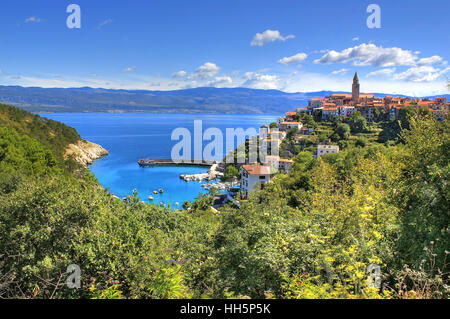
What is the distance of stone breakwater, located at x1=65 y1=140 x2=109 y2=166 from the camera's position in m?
61.2

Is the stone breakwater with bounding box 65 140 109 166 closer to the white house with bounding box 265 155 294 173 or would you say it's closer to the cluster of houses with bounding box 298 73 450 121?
the white house with bounding box 265 155 294 173

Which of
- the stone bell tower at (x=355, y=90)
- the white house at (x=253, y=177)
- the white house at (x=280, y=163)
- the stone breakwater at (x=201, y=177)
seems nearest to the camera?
the white house at (x=253, y=177)

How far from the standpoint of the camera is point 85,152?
225 ft

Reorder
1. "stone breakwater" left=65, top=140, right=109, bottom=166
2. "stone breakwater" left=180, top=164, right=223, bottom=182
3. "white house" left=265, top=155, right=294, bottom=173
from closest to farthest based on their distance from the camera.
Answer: "white house" left=265, top=155, right=294, bottom=173 < "stone breakwater" left=180, top=164, right=223, bottom=182 < "stone breakwater" left=65, top=140, right=109, bottom=166

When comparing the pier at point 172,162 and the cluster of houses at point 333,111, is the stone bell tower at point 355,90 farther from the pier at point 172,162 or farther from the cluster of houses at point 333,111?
the pier at point 172,162

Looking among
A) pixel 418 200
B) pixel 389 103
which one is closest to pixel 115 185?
pixel 418 200

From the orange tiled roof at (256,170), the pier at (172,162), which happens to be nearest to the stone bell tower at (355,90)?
the pier at (172,162)

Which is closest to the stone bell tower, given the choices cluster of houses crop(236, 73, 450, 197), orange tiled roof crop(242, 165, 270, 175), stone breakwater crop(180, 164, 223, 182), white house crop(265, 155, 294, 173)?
cluster of houses crop(236, 73, 450, 197)

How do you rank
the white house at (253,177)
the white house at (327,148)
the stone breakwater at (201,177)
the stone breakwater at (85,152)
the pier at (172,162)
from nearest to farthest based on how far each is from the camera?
the white house at (253,177)
the white house at (327,148)
the stone breakwater at (201,177)
the stone breakwater at (85,152)
the pier at (172,162)

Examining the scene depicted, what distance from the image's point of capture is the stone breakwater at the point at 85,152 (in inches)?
2408

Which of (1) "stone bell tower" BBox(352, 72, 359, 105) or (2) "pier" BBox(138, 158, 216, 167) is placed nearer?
(2) "pier" BBox(138, 158, 216, 167)

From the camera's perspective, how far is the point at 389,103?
230 ft

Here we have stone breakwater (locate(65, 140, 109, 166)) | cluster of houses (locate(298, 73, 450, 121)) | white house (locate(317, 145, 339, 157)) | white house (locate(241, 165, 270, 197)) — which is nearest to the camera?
white house (locate(241, 165, 270, 197))
